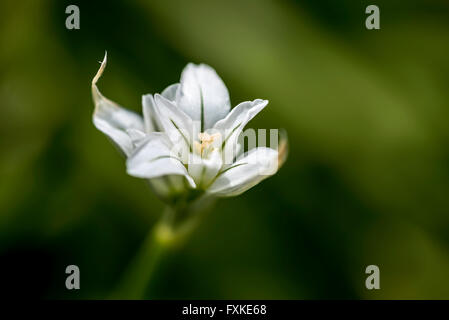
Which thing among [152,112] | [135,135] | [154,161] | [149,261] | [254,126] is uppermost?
[254,126]

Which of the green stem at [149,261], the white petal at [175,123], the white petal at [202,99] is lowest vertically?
the green stem at [149,261]

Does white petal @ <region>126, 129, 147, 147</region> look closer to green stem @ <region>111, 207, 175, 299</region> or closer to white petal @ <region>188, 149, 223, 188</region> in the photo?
white petal @ <region>188, 149, 223, 188</region>

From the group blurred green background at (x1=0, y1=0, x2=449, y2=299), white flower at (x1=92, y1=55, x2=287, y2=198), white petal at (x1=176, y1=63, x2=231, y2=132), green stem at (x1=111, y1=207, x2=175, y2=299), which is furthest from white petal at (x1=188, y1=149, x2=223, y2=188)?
blurred green background at (x1=0, y1=0, x2=449, y2=299)

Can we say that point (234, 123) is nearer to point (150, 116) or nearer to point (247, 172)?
point (247, 172)

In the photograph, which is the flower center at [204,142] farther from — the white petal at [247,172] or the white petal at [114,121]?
the white petal at [114,121]

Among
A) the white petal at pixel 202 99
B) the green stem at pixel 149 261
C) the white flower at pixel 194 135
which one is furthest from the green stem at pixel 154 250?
the white petal at pixel 202 99

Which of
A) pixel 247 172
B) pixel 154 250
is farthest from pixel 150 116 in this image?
pixel 154 250

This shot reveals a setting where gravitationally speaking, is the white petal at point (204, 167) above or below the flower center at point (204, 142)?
below
